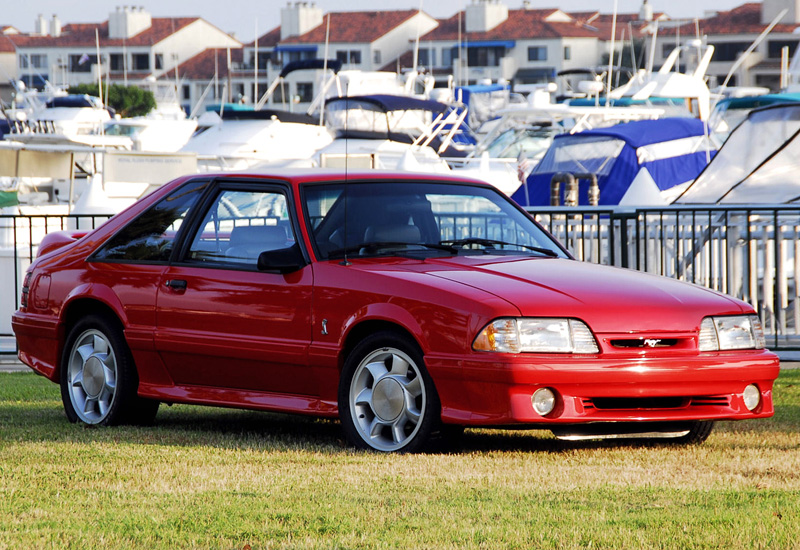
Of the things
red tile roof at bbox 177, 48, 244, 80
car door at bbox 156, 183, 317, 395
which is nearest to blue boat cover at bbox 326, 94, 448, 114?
car door at bbox 156, 183, 317, 395

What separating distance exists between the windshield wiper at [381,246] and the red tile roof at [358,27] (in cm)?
10696

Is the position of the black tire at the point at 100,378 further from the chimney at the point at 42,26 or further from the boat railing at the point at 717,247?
the chimney at the point at 42,26

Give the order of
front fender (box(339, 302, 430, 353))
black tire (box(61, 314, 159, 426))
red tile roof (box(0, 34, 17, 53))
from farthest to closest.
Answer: red tile roof (box(0, 34, 17, 53))
black tire (box(61, 314, 159, 426))
front fender (box(339, 302, 430, 353))

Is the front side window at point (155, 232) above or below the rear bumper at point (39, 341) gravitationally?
above

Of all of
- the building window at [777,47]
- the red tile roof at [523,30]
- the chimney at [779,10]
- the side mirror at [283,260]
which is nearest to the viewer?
the side mirror at [283,260]

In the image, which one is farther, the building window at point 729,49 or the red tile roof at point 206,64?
the red tile roof at point 206,64

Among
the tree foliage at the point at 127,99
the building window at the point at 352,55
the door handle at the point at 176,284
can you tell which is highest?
the building window at the point at 352,55

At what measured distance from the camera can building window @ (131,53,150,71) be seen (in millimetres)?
121562

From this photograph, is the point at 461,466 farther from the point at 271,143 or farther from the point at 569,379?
the point at 271,143

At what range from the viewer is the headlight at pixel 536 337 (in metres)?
6.66

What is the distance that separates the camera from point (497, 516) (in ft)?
17.3

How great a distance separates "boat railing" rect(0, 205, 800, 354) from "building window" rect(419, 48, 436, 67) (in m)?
98.5

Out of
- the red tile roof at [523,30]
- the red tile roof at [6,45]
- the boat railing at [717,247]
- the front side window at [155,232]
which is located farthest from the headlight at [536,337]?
the red tile roof at [6,45]

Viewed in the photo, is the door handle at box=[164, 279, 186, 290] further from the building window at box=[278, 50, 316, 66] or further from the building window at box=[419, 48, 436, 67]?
the building window at box=[278, 50, 316, 66]
